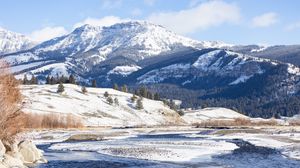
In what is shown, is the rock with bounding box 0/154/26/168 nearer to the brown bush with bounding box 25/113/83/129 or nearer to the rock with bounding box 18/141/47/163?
the rock with bounding box 18/141/47/163

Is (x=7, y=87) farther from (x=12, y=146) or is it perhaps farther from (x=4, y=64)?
(x=12, y=146)

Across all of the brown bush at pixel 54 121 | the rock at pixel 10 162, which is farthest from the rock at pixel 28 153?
the brown bush at pixel 54 121

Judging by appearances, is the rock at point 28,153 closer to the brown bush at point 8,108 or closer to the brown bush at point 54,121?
the brown bush at point 8,108

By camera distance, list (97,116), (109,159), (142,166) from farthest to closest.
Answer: (97,116)
(109,159)
(142,166)

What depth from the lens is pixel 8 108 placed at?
2154 inches

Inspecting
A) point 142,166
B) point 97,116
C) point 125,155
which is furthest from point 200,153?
point 97,116

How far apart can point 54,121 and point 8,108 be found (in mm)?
112713

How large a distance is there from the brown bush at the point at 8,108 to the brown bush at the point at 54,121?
3809 inches

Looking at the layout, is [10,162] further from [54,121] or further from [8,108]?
[54,121]

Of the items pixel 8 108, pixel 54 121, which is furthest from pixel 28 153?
pixel 54 121

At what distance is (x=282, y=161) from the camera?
59.3 meters

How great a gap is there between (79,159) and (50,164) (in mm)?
6190

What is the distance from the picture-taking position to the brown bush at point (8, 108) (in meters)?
54.7

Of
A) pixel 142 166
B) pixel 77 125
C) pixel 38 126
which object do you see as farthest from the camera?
pixel 77 125
